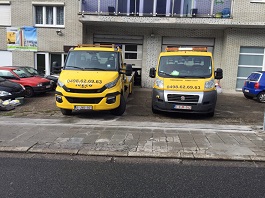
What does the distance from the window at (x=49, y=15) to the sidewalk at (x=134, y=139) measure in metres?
10.6

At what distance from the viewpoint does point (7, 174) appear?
12.8 feet

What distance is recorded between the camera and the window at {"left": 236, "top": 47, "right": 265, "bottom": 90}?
1530 centimetres

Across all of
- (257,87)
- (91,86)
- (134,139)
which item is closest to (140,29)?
(257,87)

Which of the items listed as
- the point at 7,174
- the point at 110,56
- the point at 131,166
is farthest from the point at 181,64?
the point at 7,174

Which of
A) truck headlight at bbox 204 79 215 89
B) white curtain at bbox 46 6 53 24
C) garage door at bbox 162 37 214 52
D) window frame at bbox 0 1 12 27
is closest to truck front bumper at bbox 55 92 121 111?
truck headlight at bbox 204 79 215 89

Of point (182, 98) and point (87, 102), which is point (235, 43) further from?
point (87, 102)

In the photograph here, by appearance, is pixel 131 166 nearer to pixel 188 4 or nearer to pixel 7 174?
pixel 7 174

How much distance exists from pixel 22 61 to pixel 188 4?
11.3 meters

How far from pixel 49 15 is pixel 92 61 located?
980cm

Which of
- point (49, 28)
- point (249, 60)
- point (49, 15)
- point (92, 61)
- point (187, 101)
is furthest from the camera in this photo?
point (49, 15)

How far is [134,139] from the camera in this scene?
5.62 m

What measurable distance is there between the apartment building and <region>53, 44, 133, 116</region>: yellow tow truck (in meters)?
6.79

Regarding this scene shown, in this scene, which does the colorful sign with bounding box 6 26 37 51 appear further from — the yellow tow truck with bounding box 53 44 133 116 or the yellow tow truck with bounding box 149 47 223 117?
the yellow tow truck with bounding box 149 47 223 117

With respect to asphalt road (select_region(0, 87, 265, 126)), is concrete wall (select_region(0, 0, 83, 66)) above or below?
above
